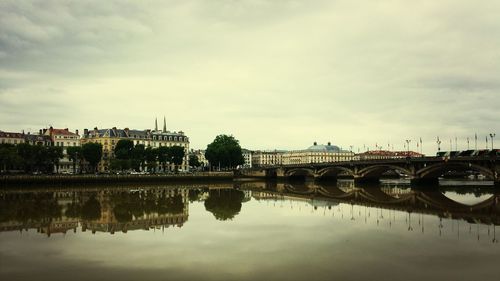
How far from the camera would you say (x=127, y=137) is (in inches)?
6422

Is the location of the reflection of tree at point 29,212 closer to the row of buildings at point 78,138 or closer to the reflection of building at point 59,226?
the reflection of building at point 59,226

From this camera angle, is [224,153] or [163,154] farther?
[224,153]

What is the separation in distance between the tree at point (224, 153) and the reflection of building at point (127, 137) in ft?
64.4

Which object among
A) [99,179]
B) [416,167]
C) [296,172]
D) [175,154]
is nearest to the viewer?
[416,167]

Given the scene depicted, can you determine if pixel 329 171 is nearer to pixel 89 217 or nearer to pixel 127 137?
pixel 127 137

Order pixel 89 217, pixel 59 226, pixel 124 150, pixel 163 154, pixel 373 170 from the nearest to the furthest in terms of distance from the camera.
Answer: pixel 59 226
pixel 89 217
pixel 373 170
pixel 124 150
pixel 163 154

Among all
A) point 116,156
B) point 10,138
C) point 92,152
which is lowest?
point 116,156

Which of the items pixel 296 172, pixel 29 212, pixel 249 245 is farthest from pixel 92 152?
pixel 249 245

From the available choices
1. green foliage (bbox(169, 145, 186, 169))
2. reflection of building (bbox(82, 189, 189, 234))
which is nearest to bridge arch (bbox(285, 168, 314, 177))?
green foliage (bbox(169, 145, 186, 169))

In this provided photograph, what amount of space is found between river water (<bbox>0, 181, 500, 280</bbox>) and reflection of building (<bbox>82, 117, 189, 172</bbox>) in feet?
358

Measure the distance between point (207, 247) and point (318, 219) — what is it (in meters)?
16.3

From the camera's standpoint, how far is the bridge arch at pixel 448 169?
7662 cm

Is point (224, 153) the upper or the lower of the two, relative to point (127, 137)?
lower

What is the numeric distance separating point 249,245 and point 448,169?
72569 millimetres
